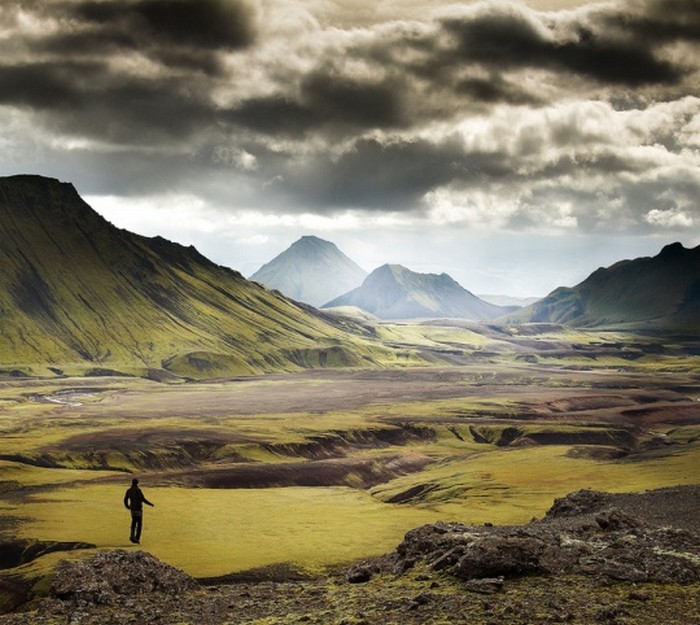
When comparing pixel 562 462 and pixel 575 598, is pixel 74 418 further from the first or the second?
pixel 575 598

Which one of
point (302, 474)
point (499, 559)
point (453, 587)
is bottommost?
point (302, 474)

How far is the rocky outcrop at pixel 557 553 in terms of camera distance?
114 ft

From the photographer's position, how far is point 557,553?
37.0m

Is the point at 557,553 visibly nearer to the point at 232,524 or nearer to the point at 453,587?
the point at 453,587

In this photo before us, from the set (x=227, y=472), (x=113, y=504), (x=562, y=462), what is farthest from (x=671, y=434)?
(x=113, y=504)

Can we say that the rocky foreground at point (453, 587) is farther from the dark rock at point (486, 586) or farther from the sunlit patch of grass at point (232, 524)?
the sunlit patch of grass at point (232, 524)

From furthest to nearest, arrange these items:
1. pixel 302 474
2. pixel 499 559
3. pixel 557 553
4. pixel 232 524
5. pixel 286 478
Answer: pixel 302 474 < pixel 286 478 < pixel 232 524 < pixel 557 553 < pixel 499 559

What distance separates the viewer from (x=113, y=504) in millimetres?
87312

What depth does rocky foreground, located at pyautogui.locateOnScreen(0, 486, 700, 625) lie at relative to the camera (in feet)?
100

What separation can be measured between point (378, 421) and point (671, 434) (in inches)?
2876

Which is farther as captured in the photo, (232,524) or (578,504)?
(232,524)

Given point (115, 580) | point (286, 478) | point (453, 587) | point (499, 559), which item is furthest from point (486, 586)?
point (286, 478)

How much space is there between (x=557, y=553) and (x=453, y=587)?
20.8ft

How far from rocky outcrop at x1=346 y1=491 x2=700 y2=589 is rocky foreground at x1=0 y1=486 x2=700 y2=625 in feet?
0.19
